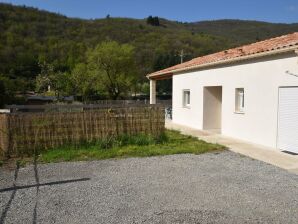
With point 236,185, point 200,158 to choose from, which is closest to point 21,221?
point 236,185

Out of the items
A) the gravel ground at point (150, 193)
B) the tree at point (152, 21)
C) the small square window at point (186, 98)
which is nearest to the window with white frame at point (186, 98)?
the small square window at point (186, 98)

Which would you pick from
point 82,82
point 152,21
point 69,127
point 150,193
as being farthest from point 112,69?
point 152,21

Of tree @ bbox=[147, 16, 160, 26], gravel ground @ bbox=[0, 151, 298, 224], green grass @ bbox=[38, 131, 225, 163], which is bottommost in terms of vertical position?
gravel ground @ bbox=[0, 151, 298, 224]

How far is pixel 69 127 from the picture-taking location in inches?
440

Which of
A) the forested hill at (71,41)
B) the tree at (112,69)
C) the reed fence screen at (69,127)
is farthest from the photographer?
the forested hill at (71,41)

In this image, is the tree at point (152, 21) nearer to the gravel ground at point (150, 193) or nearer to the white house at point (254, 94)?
the white house at point (254, 94)

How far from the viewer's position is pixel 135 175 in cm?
820

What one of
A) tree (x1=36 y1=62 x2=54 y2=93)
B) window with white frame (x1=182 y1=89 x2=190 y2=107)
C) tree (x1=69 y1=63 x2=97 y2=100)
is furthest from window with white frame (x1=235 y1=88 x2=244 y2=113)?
tree (x1=36 y1=62 x2=54 y2=93)

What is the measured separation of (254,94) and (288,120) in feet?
6.73

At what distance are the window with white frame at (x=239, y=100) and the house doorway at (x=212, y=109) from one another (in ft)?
9.49

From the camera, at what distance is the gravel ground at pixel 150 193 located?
18.2 feet

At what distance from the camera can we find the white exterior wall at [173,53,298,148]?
37.5 feet

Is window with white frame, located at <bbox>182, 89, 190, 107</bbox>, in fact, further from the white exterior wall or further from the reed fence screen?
the reed fence screen

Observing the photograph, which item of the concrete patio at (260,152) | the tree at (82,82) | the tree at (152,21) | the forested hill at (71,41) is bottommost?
the concrete patio at (260,152)
